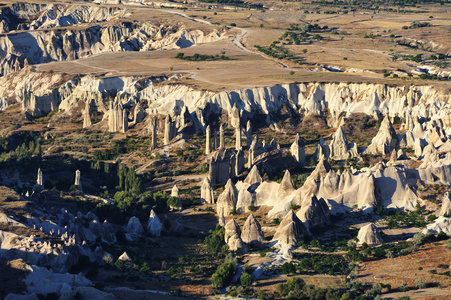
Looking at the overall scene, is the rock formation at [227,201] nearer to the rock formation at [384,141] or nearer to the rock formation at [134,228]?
the rock formation at [134,228]

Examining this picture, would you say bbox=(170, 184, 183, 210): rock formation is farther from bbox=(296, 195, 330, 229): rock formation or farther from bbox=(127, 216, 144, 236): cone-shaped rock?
bbox=(296, 195, 330, 229): rock formation

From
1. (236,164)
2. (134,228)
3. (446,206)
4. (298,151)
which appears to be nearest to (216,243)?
(134,228)

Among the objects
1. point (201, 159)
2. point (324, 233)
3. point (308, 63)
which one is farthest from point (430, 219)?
point (308, 63)

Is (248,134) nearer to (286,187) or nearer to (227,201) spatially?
(227,201)

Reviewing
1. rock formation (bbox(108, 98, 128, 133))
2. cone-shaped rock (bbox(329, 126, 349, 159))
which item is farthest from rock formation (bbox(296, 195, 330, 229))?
rock formation (bbox(108, 98, 128, 133))

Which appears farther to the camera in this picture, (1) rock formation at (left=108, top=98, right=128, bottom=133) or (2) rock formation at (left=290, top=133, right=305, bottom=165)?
(1) rock formation at (left=108, top=98, right=128, bottom=133)

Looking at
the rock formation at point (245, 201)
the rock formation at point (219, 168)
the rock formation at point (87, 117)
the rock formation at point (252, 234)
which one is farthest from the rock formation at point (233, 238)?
the rock formation at point (87, 117)
